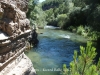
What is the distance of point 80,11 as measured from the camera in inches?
1518

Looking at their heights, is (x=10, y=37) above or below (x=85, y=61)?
above

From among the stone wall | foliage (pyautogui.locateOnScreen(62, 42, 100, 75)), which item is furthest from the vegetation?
the stone wall

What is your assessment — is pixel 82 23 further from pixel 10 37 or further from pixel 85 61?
pixel 10 37

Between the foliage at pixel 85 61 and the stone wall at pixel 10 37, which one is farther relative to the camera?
the stone wall at pixel 10 37

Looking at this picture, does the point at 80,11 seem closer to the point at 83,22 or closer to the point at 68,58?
the point at 83,22

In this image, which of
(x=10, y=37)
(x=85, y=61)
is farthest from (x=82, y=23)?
(x=10, y=37)

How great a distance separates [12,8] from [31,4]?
14836mm

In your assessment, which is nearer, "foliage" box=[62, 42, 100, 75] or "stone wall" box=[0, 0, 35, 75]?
"foliage" box=[62, 42, 100, 75]

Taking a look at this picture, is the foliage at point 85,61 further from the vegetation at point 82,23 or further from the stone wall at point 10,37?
the stone wall at point 10,37

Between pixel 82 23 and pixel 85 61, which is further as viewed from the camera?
pixel 82 23

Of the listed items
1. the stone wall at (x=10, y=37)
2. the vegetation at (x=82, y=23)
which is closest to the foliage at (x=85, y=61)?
the vegetation at (x=82, y=23)

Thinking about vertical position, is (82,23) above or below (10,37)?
below

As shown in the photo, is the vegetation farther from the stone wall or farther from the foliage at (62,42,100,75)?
the stone wall

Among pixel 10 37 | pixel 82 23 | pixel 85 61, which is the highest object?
pixel 10 37
